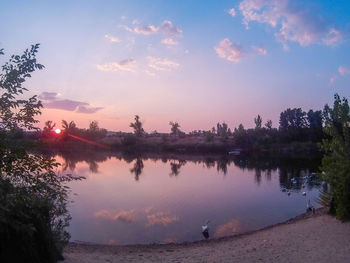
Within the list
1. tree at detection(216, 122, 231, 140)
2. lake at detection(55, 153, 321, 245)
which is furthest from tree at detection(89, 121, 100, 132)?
lake at detection(55, 153, 321, 245)

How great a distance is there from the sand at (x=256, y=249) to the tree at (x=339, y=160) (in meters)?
0.79

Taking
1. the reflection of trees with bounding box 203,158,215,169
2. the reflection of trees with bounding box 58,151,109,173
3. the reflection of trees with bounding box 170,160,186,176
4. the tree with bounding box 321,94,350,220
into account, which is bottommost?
the reflection of trees with bounding box 170,160,186,176

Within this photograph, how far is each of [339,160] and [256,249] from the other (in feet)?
18.5

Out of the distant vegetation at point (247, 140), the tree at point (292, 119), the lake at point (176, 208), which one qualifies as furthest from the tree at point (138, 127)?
the lake at point (176, 208)

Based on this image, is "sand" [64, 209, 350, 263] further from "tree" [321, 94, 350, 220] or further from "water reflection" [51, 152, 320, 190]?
"water reflection" [51, 152, 320, 190]

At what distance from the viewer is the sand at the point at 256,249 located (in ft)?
35.1

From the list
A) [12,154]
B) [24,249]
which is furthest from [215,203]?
[12,154]

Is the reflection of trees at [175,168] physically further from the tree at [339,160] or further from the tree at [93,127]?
the tree at [93,127]

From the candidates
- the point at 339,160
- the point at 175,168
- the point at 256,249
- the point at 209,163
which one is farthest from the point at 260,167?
the point at 256,249

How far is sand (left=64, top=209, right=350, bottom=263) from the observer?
10.7m

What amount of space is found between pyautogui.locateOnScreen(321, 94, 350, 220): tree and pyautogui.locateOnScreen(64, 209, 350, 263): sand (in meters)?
0.79

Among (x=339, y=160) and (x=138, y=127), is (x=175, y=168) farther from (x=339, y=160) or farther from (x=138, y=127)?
(x=138, y=127)

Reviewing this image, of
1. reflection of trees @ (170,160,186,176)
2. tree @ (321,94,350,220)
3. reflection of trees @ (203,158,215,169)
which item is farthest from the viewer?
reflection of trees @ (203,158,215,169)

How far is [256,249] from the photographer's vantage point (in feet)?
39.7
